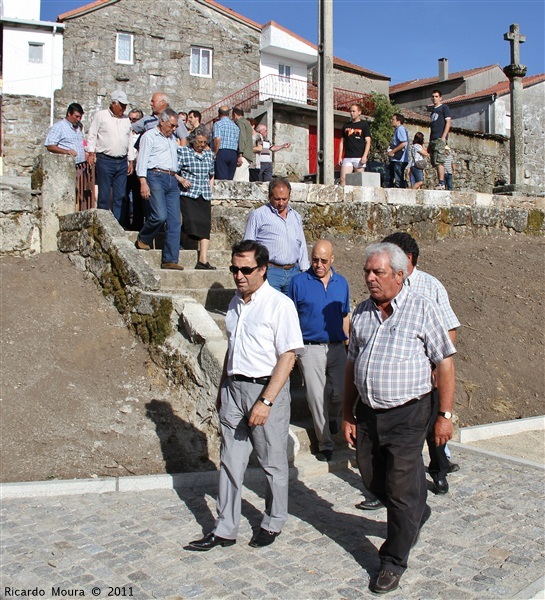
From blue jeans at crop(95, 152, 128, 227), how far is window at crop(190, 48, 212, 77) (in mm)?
20066

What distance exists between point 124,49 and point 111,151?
64.8 feet

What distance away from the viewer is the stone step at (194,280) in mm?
7406

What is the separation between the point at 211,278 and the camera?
7.57 metres

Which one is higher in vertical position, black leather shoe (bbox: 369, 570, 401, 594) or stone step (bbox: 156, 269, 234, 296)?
stone step (bbox: 156, 269, 234, 296)

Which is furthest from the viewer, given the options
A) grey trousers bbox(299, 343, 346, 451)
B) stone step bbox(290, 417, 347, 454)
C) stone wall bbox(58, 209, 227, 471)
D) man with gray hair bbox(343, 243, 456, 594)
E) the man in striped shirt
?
the man in striped shirt

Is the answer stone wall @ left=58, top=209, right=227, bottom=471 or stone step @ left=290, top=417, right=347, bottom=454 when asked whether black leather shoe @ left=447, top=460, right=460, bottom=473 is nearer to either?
stone step @ left=290, top=417, right=347, bottom=454

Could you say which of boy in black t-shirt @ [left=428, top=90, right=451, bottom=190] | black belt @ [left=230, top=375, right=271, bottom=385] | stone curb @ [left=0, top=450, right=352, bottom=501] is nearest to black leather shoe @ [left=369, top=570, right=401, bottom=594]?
black belt @ [left=230, top=375, right=271, bottom=385]

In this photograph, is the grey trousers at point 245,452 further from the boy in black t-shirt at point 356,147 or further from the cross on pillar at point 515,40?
the cross on pillar at point 515,40

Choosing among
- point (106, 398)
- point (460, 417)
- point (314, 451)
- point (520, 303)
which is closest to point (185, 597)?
point (314, 451)

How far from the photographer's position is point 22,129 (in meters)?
24.4

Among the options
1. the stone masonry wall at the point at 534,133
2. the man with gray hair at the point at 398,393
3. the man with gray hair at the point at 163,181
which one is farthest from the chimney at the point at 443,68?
the man with gray hair at the point at 398,393

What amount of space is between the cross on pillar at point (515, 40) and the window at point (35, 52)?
1795 cm

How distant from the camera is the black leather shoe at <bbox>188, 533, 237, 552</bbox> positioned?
3834 millimetres

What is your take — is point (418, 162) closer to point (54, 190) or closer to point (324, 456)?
point (54, 190)
